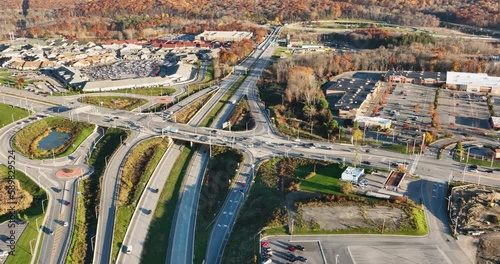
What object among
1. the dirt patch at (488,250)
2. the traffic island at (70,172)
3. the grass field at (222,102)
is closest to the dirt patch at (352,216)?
the dirt patch at (488,250)

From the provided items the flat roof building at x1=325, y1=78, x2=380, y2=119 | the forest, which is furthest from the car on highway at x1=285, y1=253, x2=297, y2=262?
the forest

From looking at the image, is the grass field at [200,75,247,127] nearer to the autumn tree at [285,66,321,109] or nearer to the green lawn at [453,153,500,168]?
the autumn tree at [285,66,321,109]

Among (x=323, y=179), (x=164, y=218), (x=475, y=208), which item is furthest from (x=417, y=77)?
(x=164, y=218)

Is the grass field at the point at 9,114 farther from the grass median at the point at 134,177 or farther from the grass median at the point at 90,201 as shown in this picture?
the grass median at the point at 134,177

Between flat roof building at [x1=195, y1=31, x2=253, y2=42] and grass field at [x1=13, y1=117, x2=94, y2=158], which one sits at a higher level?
flat roof building at [x1=195, y1=31, x2=253, y2=42]

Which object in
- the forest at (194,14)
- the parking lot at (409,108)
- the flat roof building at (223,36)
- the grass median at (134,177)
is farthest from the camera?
the forest at (194,14)
